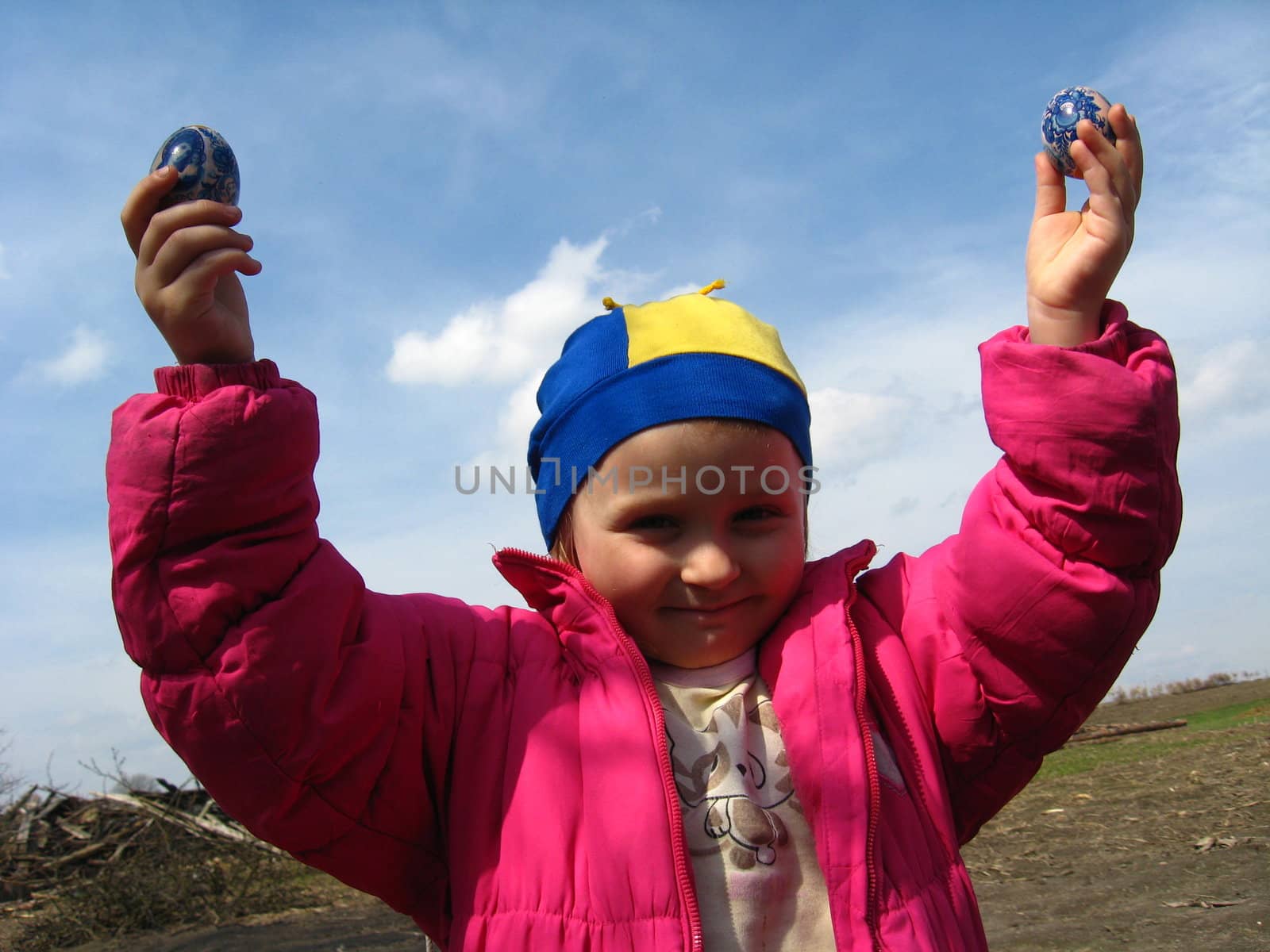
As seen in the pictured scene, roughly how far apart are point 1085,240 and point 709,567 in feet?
2.79

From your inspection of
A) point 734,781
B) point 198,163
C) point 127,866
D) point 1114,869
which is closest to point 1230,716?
point 1114,869

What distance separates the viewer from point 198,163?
1.65 metres

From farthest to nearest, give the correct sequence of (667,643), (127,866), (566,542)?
1. (127,866)
2. (566,542)
3. (667,643)

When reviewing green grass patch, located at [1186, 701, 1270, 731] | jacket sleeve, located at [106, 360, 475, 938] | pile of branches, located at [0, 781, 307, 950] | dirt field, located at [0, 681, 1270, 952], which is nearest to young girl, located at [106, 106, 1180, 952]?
jacket sleeve, located at [106, 360, 475, 938]

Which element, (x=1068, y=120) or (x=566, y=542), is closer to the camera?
(x=1068, y=120)

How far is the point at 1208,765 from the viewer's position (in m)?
6.55

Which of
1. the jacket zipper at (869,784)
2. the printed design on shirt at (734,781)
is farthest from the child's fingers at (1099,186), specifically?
the printed design on shirt at (734,781)

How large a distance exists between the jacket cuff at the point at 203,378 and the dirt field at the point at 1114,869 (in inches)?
138

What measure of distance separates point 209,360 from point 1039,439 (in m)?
1.30

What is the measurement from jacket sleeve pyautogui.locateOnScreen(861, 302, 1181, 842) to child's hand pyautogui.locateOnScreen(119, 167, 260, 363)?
1.24 m

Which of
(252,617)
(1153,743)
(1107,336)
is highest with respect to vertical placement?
(1107,336)

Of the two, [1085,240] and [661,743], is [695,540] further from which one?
[1085,240]

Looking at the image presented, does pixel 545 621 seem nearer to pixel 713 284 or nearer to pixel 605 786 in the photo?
pixel 605 786

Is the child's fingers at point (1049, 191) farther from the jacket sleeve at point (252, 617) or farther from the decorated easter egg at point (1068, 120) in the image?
the jacket sleeve at point (252, 617)
